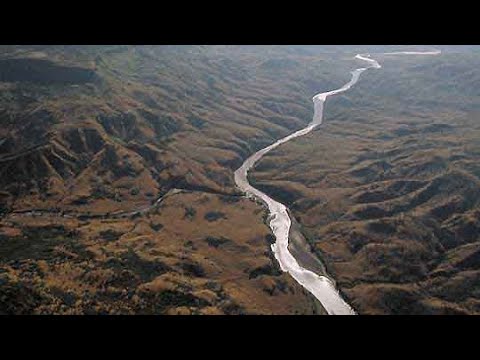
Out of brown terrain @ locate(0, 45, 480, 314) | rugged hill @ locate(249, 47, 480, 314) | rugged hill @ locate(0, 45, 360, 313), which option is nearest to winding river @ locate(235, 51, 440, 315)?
brown terrain @ locate(0, 45, 480, 314)

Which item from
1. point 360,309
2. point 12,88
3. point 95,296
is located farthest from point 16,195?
point 360,309

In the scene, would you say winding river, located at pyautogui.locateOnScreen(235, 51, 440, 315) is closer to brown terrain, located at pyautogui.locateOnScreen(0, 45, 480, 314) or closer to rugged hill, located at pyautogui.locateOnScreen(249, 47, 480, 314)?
brown terrain, located at pyautogui.locateOnScreen(0, 45, 480, 314)

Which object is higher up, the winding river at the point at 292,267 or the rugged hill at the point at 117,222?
the rugged hill at the point at 117,222

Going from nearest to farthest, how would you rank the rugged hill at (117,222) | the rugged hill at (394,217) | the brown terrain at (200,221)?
the rugged hill at (117,222), the brown terrain at (200,221), the rugged hill at (394,217)

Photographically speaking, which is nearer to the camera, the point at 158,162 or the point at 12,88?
the point at 158,162

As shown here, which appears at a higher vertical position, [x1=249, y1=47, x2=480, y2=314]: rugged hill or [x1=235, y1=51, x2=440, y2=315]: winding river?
[x1=249, y1=47, x2=480, y2=314]: rugged hill

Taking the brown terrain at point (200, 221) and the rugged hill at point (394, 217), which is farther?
the rugged hill at point (394, 217)

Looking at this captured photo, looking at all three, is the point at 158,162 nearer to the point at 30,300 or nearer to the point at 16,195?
the point at 16,195

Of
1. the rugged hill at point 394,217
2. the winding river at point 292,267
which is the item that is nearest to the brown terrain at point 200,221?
the rugged hill at point 394,217

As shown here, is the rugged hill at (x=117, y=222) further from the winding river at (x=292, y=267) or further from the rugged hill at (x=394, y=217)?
the rugged hill at (x=394, y=217)

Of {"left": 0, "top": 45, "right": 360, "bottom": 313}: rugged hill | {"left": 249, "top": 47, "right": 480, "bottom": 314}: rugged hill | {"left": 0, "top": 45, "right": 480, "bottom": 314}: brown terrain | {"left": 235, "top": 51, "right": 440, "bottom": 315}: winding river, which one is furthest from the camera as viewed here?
A: {"left": 249, "top": 47, "right": 480, "bottom": 314}: rugged hill

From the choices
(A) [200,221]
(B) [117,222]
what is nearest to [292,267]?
(A) [200,221]
